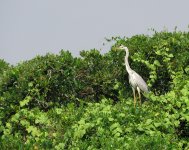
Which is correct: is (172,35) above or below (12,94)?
above

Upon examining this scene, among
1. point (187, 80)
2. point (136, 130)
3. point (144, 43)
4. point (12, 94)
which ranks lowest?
point (136, 130)

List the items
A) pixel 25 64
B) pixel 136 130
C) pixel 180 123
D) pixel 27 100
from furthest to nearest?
pixel 25 64, pixel 27 100, pixel 180 123, pixel 136 130

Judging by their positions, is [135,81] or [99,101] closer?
[99,101]

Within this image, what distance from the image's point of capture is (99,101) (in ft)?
65.4

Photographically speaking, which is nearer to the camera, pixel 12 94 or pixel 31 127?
pixel 31 127

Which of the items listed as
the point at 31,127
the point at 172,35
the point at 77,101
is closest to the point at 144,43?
the point at 172,35

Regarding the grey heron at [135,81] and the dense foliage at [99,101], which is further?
the grey heron at [135,81]

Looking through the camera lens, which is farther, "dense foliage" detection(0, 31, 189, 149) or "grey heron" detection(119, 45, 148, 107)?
"grey heron" detection(119, 45, 148, 107)

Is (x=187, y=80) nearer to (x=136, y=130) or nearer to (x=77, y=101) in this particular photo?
(x=136, y=130)

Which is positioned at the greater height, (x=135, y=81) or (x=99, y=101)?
(x=135, y=81)

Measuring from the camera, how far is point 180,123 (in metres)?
16.8

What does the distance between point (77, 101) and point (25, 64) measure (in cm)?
180

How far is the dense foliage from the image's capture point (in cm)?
1518

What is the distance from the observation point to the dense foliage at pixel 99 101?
49.8ft
